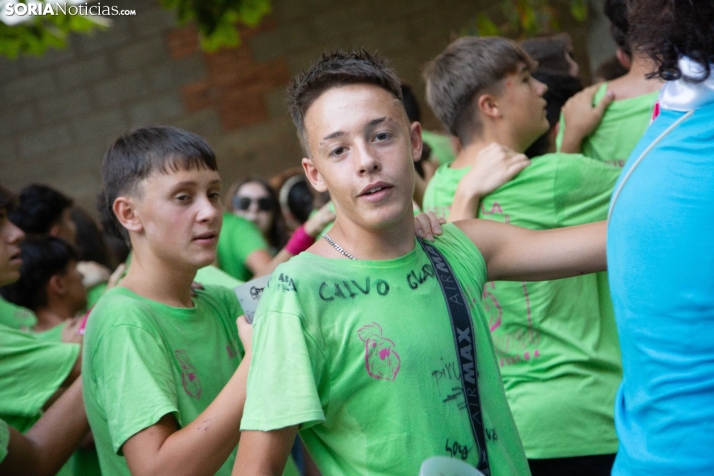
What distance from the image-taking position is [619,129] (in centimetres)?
306

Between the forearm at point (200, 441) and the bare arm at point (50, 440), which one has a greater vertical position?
the forearm at point (200, 441)

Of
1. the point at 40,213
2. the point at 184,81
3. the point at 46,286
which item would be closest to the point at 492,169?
the point at 46,286

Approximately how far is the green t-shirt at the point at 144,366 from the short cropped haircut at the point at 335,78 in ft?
2.25

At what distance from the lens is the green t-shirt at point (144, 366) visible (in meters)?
2.10

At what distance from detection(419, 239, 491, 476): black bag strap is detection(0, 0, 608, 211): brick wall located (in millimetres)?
5471

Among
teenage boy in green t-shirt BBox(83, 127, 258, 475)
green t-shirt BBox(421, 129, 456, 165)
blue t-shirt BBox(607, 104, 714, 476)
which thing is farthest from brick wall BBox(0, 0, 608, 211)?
blue t-shirt BBox(607, 104, 714, 476)

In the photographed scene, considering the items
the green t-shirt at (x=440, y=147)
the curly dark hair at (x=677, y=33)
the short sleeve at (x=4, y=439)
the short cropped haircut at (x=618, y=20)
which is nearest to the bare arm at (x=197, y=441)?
the short sleeve at (x=4, y=439)

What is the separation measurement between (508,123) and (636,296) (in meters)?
1.49

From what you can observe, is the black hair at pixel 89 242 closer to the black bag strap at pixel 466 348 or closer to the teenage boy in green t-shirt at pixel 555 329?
the teenage boy in green t-shirt at pixel 555 329

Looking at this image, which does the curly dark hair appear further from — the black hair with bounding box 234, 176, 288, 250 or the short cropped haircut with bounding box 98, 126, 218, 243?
the black hair with bounding box 234, 176, 288, 250

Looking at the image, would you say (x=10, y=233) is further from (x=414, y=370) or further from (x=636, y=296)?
(x=636, y=296)

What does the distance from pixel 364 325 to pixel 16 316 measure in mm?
2275

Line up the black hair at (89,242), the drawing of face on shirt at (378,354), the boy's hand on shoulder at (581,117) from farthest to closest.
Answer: the black hair at (89,242), the boy's hand on shoulder at (581,117), the drawing of face on shirt at (378,354)

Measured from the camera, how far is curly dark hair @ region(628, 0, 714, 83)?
4.77 feet
